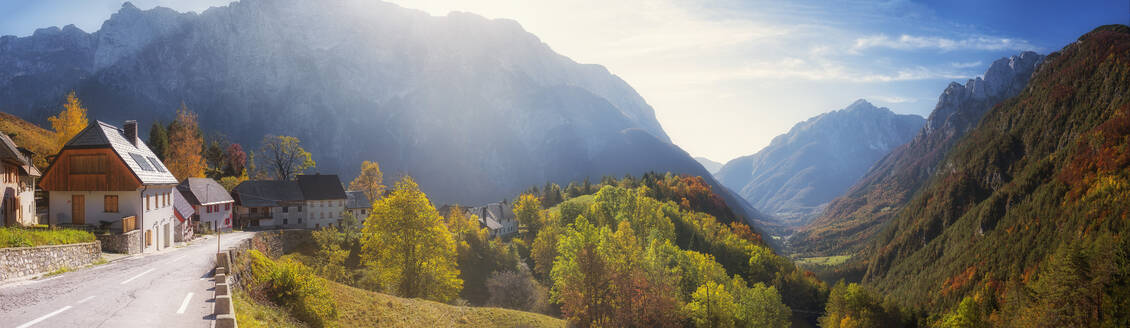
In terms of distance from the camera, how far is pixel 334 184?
76688mm

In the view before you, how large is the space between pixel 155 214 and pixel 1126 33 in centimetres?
28327

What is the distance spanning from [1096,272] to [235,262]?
395 ft

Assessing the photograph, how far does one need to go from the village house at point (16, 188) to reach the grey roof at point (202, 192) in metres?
19.2

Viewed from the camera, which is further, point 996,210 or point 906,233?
point 906,233

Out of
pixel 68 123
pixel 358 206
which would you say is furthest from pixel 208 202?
pixel 358 206

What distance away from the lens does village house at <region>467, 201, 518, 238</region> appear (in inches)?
4344

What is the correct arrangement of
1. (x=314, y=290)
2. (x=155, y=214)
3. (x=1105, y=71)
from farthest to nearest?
(x=1105, y=71)
(x=155, y=214)
(x=314, y=290)

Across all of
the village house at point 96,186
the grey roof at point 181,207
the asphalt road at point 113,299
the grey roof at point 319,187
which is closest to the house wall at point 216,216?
the grey roof at point 181,207

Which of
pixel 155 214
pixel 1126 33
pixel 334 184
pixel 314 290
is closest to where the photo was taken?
pixel 314 290

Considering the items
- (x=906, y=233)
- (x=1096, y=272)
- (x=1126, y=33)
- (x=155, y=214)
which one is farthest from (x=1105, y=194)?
(x=155, y=214)

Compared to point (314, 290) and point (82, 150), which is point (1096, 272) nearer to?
point (314, 290)

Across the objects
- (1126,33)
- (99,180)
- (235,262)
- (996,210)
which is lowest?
(996,210)

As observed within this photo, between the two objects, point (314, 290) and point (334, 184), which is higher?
point (334, 184)

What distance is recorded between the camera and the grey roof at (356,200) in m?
78.1
